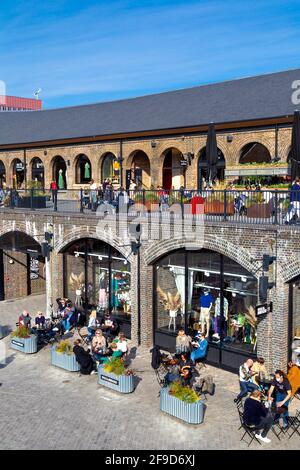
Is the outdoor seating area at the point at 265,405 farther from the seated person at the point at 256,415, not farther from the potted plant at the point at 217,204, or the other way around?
the potted plant at the point at 217,204

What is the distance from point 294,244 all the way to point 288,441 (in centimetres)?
464

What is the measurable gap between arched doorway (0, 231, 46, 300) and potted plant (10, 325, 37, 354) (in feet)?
22.7

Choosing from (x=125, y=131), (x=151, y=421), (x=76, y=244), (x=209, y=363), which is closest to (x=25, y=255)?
(x=76, y=244)

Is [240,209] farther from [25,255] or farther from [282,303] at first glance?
[25,255]

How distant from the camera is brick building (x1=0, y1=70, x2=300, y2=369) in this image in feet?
45.9

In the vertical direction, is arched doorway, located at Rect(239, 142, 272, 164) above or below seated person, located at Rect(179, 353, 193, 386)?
above

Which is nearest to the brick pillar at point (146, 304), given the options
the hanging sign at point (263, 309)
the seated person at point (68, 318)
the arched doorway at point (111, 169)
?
the seated person at point (68, 318)

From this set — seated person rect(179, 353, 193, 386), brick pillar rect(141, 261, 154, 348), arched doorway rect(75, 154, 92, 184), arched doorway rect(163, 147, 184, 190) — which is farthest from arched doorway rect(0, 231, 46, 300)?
seated person rect(179, 353, 193, 386)

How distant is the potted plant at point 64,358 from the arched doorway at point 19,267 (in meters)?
8.86

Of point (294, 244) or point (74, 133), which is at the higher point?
point (74, 133)

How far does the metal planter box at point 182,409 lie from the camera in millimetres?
11414

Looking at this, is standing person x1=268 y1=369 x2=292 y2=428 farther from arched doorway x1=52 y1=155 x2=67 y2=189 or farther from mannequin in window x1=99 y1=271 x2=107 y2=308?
arched doorway x1=52 y1=155 x2=67 y2=189
